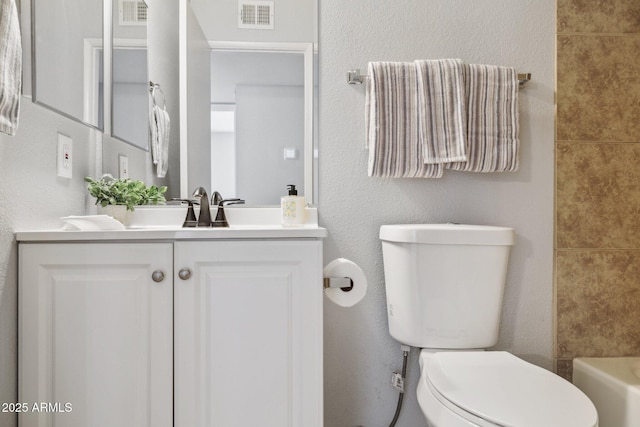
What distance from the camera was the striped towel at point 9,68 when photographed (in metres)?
0.96

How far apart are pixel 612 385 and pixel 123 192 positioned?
5.49 ft

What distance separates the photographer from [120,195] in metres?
1.43

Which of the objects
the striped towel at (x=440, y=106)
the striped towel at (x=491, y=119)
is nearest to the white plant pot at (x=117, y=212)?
the striped towel at (x=440, y=106)

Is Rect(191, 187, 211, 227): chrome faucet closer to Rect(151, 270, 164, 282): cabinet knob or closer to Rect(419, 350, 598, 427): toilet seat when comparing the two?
Rect(151, 270, 164, 282): cabinet knob

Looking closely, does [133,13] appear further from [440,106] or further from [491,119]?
[491,119]

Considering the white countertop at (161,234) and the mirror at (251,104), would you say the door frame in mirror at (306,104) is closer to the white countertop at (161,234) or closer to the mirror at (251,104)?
the mirror at (251,104)

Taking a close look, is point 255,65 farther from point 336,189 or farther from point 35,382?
point 35,382

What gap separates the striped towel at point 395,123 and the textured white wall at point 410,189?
77 millimetres

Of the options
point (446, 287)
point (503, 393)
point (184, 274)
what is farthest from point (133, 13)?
point (503, 393)

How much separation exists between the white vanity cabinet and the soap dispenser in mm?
250

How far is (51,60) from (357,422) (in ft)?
5.01

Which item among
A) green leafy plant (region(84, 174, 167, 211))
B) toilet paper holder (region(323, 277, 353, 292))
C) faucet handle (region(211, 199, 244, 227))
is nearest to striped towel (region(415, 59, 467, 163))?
toilet paper holder (region(323, 277, 353, 292))

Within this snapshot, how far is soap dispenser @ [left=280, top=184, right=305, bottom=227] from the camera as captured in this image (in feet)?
4.56

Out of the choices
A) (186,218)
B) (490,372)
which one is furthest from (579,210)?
(186,218)
